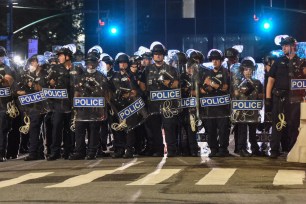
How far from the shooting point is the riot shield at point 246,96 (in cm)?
1534

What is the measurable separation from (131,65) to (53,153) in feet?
7.45

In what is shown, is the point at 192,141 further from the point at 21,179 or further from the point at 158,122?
the point at 21,179

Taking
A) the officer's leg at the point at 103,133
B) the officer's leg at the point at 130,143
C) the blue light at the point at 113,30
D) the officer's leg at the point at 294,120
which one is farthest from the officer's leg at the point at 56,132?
the blue light at the point at 113,30

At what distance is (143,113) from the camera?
1574 centimetres

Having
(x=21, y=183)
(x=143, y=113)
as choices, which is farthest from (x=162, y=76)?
(x=21, y=183)

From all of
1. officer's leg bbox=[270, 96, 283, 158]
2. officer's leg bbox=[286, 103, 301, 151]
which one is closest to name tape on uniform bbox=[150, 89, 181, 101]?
officer's leg bbox=[270, 96, 283, 158]

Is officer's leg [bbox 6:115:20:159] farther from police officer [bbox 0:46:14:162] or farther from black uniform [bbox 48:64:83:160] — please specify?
black uniform [bbox 48:64:83:160]

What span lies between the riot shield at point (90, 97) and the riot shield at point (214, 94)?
6.11ft

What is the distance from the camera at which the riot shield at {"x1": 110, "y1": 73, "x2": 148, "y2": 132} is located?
51.4 feet

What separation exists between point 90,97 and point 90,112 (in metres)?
0.28

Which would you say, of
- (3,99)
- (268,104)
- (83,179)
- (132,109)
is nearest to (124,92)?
(132,109)

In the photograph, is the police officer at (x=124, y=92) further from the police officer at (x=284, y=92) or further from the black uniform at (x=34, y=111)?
the police officer at (x=284, y=92)

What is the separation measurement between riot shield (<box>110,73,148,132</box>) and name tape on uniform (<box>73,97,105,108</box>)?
46 cm

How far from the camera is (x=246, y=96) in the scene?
15.4m
